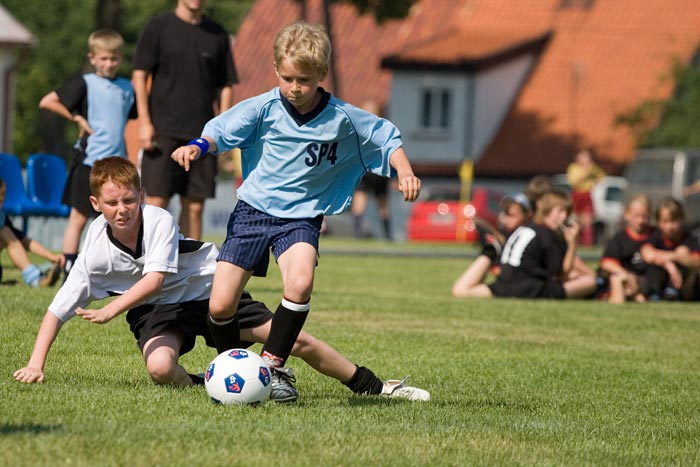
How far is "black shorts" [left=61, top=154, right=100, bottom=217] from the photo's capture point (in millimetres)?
11914

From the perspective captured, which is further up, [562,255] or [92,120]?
[92,120]

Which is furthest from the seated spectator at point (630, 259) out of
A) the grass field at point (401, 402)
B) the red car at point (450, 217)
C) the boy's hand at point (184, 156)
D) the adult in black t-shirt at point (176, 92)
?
the red car at point (450, 217)

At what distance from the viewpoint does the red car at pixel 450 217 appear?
38406 mm

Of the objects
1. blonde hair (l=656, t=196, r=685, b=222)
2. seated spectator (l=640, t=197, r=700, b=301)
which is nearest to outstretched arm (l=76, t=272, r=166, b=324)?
seated spectator (l=640, t=197, r=700, b=301)

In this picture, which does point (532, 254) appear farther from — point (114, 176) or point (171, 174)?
point (114, 176)

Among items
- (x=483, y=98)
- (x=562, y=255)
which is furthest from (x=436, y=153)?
(x=562, y=255)

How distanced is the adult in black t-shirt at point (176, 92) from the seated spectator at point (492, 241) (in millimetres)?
4811

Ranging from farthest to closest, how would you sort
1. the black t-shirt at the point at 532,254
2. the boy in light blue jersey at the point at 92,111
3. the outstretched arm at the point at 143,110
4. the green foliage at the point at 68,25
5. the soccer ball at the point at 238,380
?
the green foliage at the point at 68,25
the black t-shirt at the point at 532,254
the boy in light blue jersey at the point at 92,111
the outstretched arm at the point at 143,110
the soccer ball at the point at 238,380

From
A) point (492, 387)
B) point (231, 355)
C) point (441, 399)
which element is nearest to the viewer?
point (231, 355)

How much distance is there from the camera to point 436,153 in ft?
163

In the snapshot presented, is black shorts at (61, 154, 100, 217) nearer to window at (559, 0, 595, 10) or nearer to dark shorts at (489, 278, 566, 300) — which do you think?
dark shorts at (489, 278, 566, 300)

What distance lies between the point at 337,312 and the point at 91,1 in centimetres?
5814

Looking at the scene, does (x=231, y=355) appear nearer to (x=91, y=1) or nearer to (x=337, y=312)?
(x=337, y=312)

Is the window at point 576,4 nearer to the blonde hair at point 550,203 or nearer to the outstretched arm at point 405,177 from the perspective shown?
the blonde hair at point 550,203
